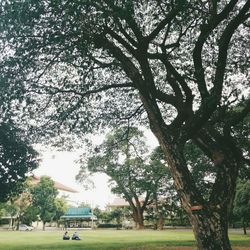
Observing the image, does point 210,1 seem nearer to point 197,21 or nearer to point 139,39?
point 197,21

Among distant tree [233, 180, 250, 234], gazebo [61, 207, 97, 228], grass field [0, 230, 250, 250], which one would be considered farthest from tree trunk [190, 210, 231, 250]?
gazebo [61, 207, 97, 228]

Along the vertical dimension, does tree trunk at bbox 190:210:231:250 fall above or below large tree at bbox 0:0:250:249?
below

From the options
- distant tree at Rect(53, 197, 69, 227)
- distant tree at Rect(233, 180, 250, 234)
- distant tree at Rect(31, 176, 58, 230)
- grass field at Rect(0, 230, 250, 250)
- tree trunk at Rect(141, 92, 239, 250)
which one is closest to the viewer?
tree trunk at Rect(141, 92, 239, 250)

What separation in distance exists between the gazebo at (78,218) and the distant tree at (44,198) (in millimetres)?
7894

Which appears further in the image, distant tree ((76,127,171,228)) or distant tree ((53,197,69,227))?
distant tree ((53,197,69,227))

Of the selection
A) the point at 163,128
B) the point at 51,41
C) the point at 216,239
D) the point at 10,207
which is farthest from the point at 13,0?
the point at 10,207

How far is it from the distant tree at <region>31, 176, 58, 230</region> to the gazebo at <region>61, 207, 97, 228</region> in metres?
7.89

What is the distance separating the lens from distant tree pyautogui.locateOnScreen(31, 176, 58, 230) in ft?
238

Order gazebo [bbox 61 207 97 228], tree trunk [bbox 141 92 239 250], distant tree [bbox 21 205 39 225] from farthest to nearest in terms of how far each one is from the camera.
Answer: gazebo [bbox 61 207 97 228]
distant tree [bbox 21 205 39 225]
tree trunk [bbox 141 92 239 250]

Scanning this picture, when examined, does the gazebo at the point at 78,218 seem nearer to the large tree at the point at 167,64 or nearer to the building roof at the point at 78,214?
the building roof at the point at 78,214

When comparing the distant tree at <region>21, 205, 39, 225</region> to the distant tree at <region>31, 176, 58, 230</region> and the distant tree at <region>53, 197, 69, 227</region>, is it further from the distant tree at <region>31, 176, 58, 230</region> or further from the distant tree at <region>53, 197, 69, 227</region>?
the distant tree at <region>53, 197, 69, 227</region>

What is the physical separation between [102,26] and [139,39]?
1.61 meters

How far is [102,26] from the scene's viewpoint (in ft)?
29.3

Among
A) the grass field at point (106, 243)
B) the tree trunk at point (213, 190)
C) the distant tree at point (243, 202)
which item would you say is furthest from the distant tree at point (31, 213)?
the tree trunk at point (213, 190)
